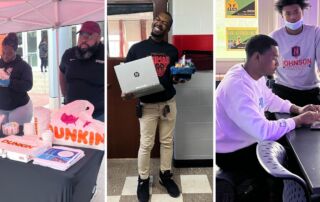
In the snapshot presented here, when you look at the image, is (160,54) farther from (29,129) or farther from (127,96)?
(29,129)

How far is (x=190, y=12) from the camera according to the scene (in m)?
1.26

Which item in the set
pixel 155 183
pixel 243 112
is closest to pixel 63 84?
pixel 155 183

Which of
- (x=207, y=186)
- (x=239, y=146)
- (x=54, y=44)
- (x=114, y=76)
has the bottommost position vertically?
(x=207, y=186)

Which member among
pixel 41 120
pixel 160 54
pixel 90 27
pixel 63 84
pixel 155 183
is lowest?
pixel 155 183

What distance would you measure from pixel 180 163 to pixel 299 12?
0.76 meters

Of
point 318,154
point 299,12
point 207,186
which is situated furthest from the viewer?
point 207,186

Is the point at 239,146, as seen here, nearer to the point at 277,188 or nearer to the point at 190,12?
the point at 277,188

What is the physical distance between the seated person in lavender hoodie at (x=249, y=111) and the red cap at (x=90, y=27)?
0.53 meters

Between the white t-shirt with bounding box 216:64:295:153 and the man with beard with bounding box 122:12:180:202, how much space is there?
201 mm

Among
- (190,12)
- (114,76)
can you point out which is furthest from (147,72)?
(190,12)

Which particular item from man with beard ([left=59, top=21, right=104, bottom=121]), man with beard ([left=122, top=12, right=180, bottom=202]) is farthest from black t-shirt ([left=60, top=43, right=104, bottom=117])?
man with beard ([left=122, top=12, right=180, bottom=202])

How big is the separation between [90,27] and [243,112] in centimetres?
68

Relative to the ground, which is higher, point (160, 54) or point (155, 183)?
point (160, 54)

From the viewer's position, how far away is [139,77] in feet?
4.04
